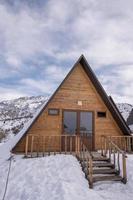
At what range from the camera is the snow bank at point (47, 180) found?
349 inches

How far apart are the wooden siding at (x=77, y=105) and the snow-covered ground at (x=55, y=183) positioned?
3.04 m

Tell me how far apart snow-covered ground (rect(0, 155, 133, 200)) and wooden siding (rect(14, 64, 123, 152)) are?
120 inches

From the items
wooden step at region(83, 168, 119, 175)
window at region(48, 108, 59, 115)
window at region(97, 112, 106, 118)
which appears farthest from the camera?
window at region(97, 112, 106, 118)

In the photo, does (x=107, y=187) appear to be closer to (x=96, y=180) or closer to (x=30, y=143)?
(x=96, y=180)

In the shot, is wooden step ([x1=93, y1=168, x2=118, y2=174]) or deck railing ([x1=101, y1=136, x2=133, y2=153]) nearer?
wooden step ([x1=93, y1=168, x2=118, y2=174])

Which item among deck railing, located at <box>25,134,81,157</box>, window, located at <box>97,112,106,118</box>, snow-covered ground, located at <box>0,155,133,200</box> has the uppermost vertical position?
window, located at <box>97,112,106,118</box>

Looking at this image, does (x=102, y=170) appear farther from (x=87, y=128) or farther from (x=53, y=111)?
(x=53, y=111)

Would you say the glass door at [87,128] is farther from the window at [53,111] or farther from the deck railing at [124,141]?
the window at [53,111]

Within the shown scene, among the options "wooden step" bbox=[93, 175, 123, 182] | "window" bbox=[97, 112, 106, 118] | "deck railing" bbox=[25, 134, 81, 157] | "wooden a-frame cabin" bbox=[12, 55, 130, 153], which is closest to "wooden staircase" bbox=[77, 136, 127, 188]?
"wooden step" bbox=[93, 175, 123, 182]

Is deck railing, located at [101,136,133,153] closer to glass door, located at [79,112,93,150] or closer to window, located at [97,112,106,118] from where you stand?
glass door, located at [79,112,93,150]

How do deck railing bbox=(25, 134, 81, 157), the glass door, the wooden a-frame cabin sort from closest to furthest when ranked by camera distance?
deck railing bbox=(25, 134, 81, 157), the wooden a-frame cabin, the glass door

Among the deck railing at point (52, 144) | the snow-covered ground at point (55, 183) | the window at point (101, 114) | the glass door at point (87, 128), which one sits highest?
the window at point (101, 114)

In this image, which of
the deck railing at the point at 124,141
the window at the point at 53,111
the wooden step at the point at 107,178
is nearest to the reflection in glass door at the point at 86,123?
the deck railing at the point at 124,141

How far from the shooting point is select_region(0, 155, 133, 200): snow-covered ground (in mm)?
8922
